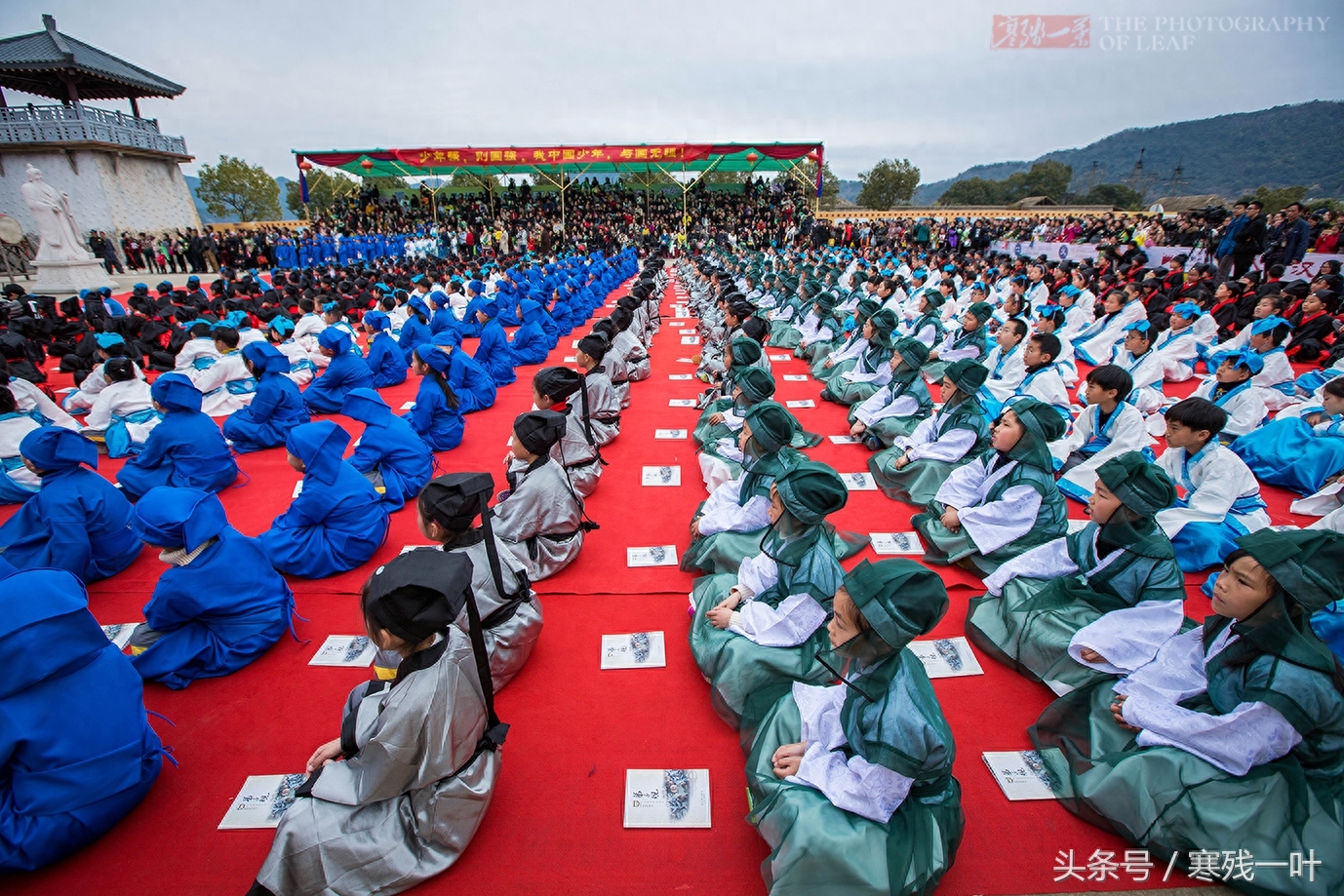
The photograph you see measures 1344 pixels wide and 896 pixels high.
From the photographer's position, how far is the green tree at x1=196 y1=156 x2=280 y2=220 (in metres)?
43.0

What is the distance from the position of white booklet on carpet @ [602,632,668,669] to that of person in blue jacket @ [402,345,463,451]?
3.80m

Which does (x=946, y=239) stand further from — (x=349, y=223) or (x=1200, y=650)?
(x=349, y=223)

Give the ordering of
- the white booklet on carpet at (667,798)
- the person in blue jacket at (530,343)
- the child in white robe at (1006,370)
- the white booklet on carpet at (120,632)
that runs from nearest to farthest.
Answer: the white booklet on carpet at (667,798)
the white booklet on carpet at (120,632)
the child in white robe at (1006,370)
the person in blue jacket at (530,343)

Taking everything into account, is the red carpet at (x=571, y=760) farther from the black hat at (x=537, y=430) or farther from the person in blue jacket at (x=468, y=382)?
the person in blue jacket at (x=468, y=382)

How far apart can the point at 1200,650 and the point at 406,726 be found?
3.38 m

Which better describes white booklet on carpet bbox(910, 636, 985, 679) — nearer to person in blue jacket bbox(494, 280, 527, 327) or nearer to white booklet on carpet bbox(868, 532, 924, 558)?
white booklet on carpet bbox(868, 532, 924, 558)

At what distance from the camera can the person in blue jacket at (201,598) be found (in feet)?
10.2

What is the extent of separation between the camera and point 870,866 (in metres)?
2.06

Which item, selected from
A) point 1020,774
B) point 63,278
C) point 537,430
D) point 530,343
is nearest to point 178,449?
point 537,430

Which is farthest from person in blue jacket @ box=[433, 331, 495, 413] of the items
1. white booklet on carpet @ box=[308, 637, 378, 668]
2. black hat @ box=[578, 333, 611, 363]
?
white booklet on carpet @ box=[308, 637, 378, 668]

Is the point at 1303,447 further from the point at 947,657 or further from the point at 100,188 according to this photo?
the point at 100,188

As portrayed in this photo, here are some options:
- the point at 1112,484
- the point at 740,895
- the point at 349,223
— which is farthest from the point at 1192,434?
the point at 349,223

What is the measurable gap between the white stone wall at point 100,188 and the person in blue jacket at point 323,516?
26809 millimetres

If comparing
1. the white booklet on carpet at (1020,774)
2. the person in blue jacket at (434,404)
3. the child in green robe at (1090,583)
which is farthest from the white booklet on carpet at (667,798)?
the person in blue jacket at (434,404)
